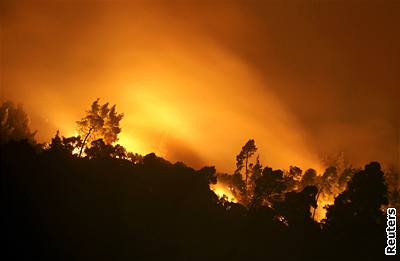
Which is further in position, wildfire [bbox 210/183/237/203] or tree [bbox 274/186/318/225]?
wildfire [bbox 210/183/237/203]

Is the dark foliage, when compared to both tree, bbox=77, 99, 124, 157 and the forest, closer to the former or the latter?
the forest

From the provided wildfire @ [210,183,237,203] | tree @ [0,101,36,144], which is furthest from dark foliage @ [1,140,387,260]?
tree @ [0,101,36,144]

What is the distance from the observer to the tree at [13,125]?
327ft

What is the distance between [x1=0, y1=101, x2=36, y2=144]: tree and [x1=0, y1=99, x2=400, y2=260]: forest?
93.8 feet

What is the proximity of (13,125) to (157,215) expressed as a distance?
60.5m

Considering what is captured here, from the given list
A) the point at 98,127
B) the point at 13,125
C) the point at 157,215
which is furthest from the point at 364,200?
the point at 13,125

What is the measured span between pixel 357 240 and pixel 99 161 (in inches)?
1583

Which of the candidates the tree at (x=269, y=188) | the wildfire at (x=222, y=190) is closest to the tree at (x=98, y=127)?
the wildfire at (x=222, y=190)

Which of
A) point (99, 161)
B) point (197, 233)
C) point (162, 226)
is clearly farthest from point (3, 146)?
point (197, 233)

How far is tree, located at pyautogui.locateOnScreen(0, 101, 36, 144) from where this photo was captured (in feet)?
327

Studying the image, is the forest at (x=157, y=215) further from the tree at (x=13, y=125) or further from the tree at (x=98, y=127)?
the tree at (x=13, y=125)

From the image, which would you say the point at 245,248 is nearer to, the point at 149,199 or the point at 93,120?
the point at 149,199

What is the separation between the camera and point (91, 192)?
64.8 meters

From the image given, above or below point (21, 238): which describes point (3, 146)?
above
